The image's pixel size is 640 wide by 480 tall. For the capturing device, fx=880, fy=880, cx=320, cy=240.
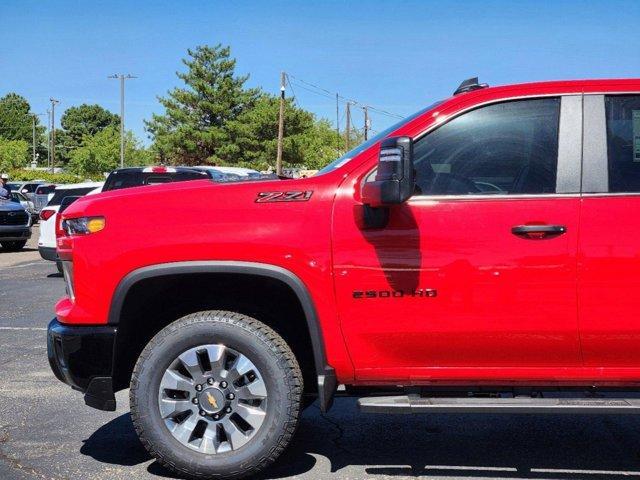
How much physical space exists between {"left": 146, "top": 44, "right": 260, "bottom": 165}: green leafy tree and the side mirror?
7198cm

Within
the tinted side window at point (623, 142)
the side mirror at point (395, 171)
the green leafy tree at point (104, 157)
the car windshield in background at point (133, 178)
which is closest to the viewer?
the side mirror at point (395, 171)

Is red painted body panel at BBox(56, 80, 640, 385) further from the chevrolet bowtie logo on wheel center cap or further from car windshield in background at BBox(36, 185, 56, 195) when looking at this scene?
car windshield in background at BBox(36, 185, 56, 195)

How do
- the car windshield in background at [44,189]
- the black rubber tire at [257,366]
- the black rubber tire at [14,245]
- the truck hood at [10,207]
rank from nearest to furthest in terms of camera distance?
1. the black rubber tire at [257,366]
2. the truck hood at [10,207]
3. the black rubber tire at [14,245]
4. the car windshield in background at [44,189]

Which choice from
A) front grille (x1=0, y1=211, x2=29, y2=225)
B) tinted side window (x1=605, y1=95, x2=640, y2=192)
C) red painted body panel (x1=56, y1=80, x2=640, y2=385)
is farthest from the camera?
front grille (x1=0, y1=211, x2=29, y2=225)

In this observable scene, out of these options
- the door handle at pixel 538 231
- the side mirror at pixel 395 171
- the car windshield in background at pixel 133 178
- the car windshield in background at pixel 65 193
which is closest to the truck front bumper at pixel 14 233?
the car windshield in background at pixel 65 193

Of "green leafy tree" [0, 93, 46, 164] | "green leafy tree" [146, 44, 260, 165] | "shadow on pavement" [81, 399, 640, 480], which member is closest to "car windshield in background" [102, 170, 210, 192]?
"shadow on pavement" [81, 399, 640, 480]

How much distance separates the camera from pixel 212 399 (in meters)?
4.30

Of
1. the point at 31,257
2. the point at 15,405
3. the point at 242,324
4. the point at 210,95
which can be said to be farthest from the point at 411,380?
the point at 210,95

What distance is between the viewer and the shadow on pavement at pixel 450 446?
463 cm

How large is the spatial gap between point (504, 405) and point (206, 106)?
7352 centimetres

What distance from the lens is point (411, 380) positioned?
13.9ft

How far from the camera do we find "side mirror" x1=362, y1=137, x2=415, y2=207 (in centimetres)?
392

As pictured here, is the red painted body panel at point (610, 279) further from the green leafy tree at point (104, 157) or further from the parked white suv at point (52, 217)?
the green leafy tree at point (104, 157)

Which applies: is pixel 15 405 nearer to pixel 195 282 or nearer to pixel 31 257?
pixel 195 282
